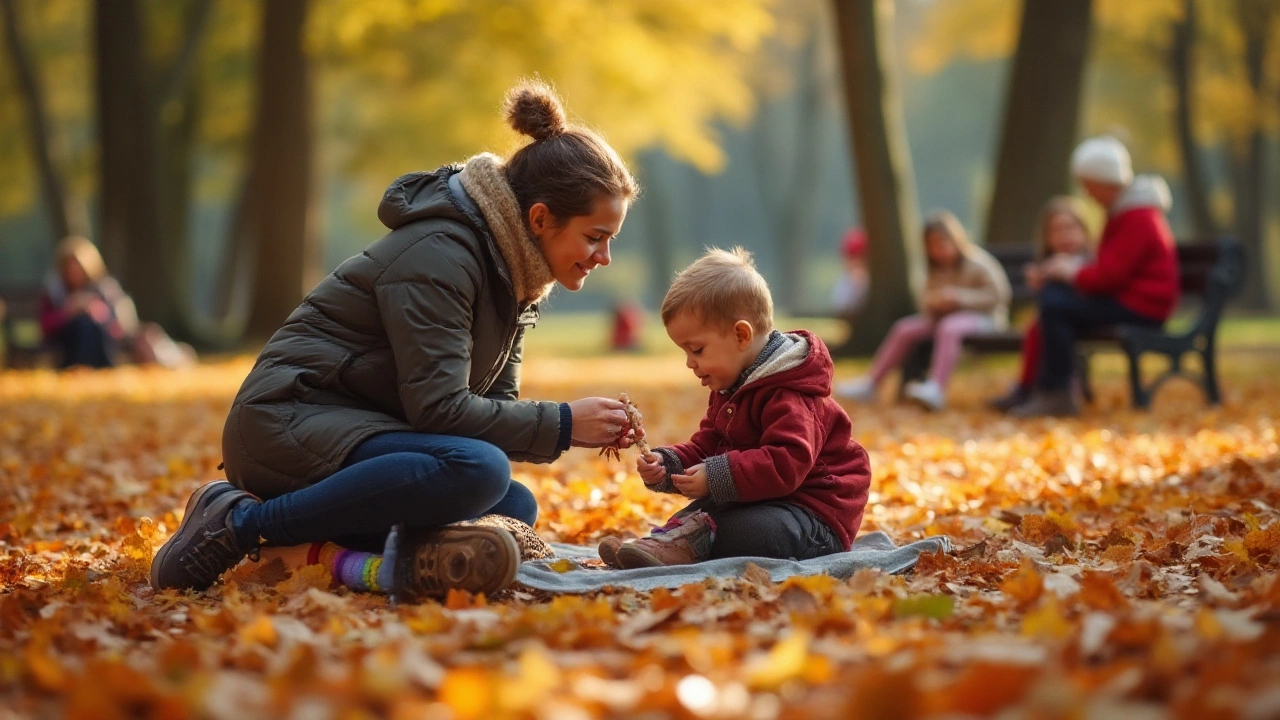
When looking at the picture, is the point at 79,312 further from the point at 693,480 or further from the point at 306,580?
the point at 693,480

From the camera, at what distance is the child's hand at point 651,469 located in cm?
379

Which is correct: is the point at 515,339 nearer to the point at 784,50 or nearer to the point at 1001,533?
the point at 1001,533

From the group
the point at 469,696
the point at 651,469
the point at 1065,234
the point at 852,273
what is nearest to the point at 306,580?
the point at 651,469

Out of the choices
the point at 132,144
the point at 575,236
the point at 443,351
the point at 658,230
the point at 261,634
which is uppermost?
the point at 132,144

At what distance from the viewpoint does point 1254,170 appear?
88.1ft

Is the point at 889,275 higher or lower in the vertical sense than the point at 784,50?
lower

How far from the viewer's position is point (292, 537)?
145 inches

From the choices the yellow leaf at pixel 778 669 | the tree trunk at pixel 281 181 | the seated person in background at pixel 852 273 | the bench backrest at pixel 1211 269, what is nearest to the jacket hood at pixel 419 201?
the yellow leaf at pixel 778 669

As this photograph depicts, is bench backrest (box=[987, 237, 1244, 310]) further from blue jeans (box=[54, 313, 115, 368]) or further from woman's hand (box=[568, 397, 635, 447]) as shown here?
blue jeans (box=[54, 313, 115, 368])

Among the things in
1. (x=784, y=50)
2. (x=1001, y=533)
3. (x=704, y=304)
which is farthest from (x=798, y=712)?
(x=784, y=50)

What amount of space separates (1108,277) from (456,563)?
611cm

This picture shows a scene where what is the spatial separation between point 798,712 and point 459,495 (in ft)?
5.17

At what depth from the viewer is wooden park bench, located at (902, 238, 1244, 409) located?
28.0 feet

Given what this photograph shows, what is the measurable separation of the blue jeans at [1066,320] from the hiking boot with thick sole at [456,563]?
5960mm
